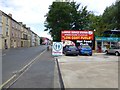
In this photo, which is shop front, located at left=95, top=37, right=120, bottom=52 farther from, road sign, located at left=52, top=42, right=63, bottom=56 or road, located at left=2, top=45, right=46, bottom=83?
road sign, located at left=52, top=42, right=63, bottom=56

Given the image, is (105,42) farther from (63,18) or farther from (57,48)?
(57,48)

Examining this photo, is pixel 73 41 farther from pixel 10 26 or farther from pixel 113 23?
pixel 10 26

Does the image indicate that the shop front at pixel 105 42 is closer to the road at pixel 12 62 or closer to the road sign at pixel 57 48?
the road at pixel 12 62

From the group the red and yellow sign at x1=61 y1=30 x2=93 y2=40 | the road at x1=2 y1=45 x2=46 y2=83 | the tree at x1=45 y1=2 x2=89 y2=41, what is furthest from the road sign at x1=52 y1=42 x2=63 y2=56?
the tree at x1=45 y1=2 x2=89 y2=41

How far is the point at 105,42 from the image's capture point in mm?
45312

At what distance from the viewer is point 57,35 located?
57.4 meters

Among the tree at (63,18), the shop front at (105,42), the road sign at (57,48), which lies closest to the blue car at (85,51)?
the road sign at (57,48)

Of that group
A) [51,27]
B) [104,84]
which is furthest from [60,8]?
[104,84]

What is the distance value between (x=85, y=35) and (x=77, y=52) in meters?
11.2

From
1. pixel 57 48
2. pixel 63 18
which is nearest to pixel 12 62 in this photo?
pixel 57 48

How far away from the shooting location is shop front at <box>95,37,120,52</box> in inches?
1720

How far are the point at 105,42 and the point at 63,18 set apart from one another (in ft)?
49.6

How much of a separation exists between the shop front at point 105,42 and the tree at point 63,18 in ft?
41.6

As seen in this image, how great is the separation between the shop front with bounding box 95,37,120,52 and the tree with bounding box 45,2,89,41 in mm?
12684
